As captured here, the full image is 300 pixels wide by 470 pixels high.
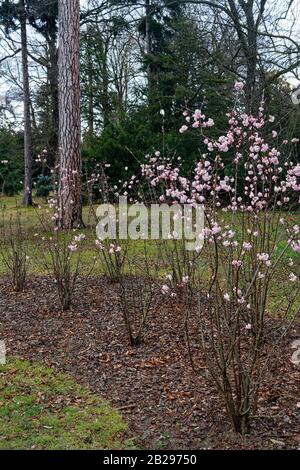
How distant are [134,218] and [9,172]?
12.7 metres

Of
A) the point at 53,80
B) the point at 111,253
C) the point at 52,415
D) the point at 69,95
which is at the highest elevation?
the point at 53,80

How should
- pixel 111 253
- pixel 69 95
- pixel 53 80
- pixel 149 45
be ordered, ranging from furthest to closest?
pixel 149 45 < pixel 53 80 < pixel 69 95 < pixel 111 253

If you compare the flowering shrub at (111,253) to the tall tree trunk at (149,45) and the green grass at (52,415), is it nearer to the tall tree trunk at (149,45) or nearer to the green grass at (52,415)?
the green grass at (52,415)

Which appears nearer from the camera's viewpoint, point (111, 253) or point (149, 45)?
point (111, 253)

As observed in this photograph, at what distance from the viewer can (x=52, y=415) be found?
2.67 m

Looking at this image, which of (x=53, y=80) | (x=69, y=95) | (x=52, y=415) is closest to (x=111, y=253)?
(x=52, y=415)

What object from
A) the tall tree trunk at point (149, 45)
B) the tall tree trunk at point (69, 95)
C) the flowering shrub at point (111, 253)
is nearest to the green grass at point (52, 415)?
the flowering shrub at point (111, 253)

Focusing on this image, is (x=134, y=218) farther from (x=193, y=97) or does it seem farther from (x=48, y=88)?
(x=48, y=88)

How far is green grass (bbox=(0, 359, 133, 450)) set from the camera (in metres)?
2.38

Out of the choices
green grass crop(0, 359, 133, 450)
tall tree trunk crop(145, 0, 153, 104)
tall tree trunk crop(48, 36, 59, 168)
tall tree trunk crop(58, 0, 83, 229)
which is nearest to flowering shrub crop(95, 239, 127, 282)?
green grass crop(0, 359, 133, 450)

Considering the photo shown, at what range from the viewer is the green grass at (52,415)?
2.38 m

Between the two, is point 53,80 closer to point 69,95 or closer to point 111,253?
point 69,95

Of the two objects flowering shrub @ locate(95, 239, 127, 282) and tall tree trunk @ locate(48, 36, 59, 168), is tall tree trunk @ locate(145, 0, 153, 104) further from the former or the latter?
flowering shrub @ locate(95, 239, 127, 282)
